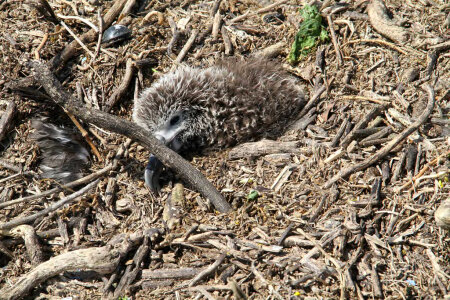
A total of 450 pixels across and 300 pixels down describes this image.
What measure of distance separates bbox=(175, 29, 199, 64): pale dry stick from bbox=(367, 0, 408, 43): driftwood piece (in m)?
1.93

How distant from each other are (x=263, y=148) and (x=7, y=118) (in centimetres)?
253

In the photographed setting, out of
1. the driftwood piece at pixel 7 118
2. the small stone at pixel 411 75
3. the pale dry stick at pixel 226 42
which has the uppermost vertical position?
the driftwood piece at pixel 7 118

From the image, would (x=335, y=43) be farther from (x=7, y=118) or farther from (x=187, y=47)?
(x=7, y=118)

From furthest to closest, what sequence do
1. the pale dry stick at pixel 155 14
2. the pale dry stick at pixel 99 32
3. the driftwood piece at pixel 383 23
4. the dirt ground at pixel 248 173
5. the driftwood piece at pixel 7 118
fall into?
the pale dry stick at pixel 155 14, the pale dry stick at pixel 99 32, the driftwood piece at pixel 383 23, the driftwood piece at pixel 7 118, the dirt ground at pixel 248 173

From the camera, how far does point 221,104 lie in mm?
4492

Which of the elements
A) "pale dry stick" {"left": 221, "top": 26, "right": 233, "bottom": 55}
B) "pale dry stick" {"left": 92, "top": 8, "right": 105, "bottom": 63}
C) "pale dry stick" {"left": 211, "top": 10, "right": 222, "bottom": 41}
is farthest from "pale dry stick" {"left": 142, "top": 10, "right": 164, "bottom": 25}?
"pale dry stick" {"left": 221, "top": 26, "right": 233, "bottom": 55}

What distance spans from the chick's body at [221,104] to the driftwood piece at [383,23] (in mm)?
1054

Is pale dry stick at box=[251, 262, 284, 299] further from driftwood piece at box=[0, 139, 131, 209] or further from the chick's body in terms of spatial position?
driftwood piece at box=[0, 139, 131, 209]

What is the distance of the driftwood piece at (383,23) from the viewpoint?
4.32 m

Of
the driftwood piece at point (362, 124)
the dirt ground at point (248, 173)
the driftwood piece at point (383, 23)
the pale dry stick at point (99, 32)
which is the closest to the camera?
the dirt ground at point (248, 173)

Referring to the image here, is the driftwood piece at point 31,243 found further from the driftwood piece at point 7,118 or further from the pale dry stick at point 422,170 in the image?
the pale dry stick at point 422,170

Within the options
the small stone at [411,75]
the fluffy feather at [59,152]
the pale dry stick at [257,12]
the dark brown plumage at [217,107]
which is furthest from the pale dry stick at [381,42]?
the fluffy feather at [59,152]

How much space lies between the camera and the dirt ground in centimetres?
318

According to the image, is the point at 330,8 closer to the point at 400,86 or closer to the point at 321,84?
the point at 321,84
